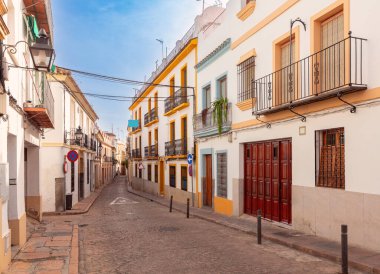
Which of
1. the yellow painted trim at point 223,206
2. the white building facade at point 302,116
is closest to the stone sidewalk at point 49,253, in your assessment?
the yellow painted trim at point 223,206

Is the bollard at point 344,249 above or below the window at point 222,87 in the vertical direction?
below

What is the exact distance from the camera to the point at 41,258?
302 inches

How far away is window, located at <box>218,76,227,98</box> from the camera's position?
15.2 metres

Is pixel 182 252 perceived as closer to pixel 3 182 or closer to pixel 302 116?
pixel 3 182

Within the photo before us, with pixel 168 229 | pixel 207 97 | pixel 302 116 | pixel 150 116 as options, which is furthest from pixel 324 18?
pixel 150 116

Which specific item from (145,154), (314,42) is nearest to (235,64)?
(314,42)

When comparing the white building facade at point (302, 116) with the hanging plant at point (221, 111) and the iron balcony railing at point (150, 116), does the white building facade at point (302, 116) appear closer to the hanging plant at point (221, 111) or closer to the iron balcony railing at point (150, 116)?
the hanging plant at point (221, 111)

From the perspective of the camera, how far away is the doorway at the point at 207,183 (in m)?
16.9

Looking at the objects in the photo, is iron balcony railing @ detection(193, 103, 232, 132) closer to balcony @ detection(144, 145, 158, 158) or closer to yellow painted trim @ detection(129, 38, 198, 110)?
yellow painted trim @ detection(129, 38, 198, 110)

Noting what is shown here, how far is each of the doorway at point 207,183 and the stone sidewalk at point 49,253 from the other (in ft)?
22.7

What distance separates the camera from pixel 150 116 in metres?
29.1

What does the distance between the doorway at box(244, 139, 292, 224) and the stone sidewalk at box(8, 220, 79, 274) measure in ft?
18.0

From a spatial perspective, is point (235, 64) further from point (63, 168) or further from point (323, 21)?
point (63, 168)

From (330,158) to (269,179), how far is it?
291 cm
